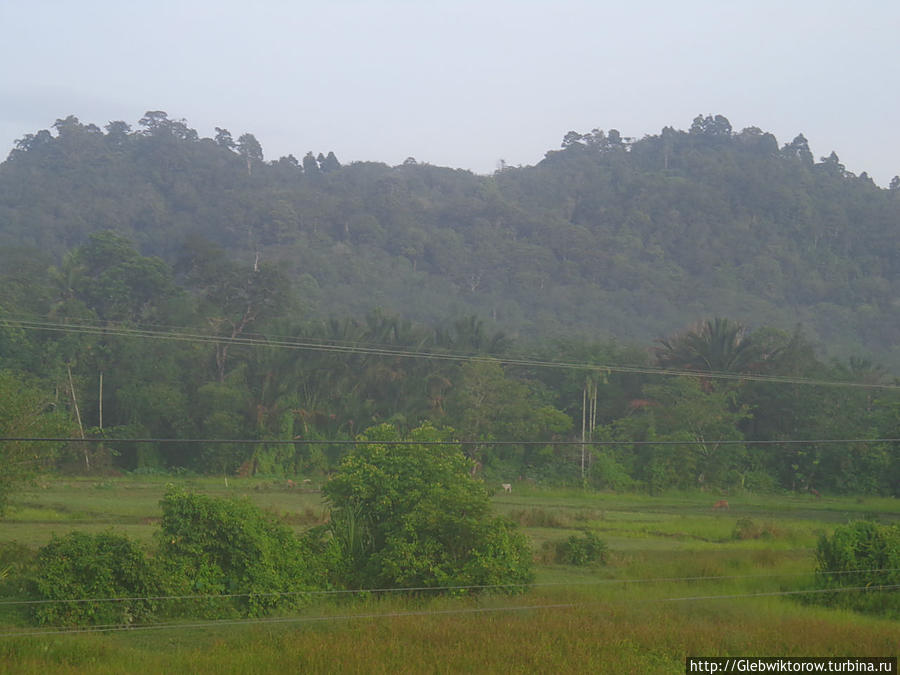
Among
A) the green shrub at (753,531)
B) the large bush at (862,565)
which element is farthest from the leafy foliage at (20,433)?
the green shrub at (753,531)

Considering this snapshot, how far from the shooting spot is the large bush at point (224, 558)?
13.7 metres

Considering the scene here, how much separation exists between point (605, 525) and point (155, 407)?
22.2 m

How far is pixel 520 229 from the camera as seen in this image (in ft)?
285

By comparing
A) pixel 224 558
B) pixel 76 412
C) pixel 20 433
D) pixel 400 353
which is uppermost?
pixel 400 353

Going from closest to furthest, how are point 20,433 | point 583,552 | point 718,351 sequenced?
1. point 583,552
2. point 20,433
3. point 718,351

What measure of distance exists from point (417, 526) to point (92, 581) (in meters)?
5.46

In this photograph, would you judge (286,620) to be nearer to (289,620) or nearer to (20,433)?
(289,620)

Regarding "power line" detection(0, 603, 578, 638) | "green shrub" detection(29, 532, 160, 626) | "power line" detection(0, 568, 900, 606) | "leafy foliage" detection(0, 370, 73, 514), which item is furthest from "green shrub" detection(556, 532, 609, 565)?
"leafy foliage" detection(0, 370, 73, 514)

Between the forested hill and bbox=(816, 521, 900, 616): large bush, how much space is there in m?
42.4

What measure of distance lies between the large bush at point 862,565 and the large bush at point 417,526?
5.18 m

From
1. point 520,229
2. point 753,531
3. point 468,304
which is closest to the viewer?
point 753,531

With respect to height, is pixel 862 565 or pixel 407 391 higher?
pixel 407 391

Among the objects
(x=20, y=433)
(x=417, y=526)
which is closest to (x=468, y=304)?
(x=20, y=433)

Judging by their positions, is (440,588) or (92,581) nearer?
(92,581)
